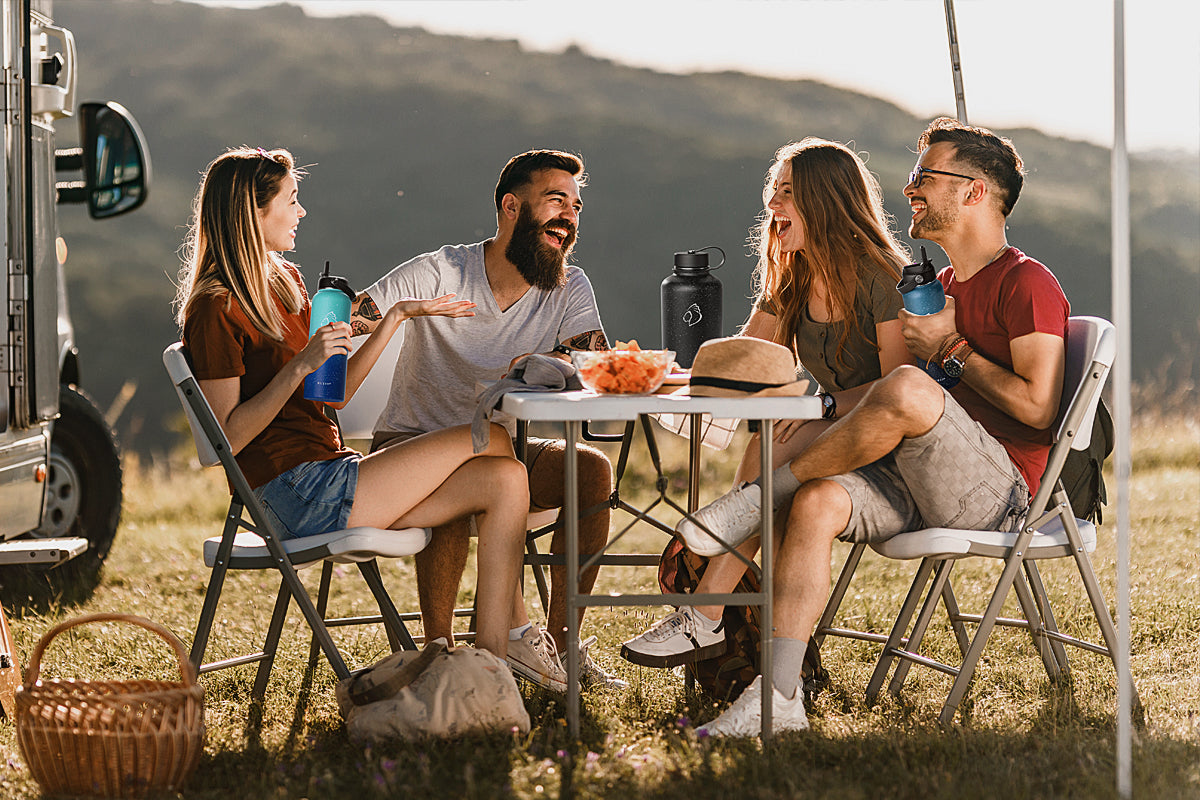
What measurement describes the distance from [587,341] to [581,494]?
406mm

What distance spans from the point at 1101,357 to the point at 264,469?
1.81m

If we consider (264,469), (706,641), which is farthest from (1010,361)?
(264,469)

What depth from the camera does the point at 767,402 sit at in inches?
97.4

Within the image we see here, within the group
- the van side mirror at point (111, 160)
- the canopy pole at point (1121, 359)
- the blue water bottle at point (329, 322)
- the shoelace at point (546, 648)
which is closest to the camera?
the canopy pole at point (1121, 359)

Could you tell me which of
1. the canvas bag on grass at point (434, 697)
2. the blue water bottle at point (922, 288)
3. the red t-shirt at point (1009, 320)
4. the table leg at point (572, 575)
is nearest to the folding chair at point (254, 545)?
the canvas bag on grass at point (434, 697)

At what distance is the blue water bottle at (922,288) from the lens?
2811 mm

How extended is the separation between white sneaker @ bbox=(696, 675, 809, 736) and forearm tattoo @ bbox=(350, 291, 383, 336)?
53.3 inches

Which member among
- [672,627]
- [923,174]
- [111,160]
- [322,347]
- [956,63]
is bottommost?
[672,627]

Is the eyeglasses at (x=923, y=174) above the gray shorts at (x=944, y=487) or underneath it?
above

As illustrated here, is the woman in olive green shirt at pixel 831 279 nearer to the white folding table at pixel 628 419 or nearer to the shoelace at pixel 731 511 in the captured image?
the shoelace at pixel 731 511

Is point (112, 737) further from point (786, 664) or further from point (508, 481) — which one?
point (786, 664)

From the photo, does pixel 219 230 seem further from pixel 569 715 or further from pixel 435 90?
pixel 435 90

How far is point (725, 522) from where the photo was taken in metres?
2.69

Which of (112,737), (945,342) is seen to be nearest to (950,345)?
(945,342)
